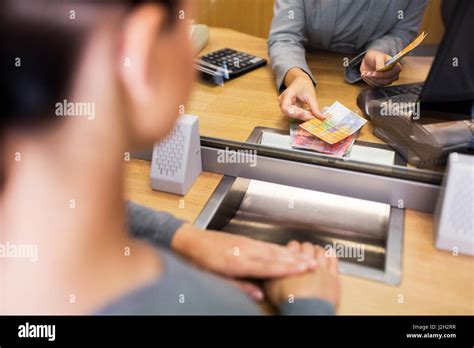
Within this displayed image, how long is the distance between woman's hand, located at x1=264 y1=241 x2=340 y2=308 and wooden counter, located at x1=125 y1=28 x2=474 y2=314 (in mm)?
25

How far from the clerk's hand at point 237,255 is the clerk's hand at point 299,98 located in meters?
0.42

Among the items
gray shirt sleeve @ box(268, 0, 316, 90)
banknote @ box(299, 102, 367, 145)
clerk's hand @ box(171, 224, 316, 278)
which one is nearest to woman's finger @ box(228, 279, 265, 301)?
clerk's hand @ box(171, 224, 316, 278)

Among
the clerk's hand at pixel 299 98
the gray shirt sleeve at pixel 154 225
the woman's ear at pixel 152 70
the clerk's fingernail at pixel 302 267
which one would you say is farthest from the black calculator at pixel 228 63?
the woman's ear at pixel 152 70

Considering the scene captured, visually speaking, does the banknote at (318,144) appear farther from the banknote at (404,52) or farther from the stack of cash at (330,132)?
the banknote at (404,52)

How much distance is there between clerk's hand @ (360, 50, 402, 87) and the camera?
3.86ft

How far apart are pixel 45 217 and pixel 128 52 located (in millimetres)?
167

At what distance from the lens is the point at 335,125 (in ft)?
3.29

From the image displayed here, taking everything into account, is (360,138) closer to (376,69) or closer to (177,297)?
(376,69)

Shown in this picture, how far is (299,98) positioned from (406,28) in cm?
49
